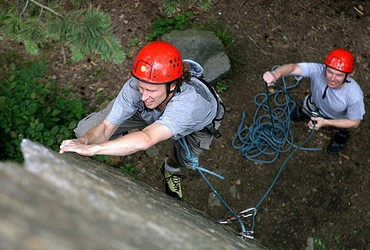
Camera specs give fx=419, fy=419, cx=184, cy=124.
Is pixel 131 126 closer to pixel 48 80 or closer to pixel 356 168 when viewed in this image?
pixel 48 80

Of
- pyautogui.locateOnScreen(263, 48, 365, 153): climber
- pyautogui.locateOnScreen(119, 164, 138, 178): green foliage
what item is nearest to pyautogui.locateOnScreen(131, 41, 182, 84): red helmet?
pyautogui.locateOnScreen(263, 48, 365, 153): climber

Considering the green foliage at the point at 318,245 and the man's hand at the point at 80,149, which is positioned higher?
the man's hand at the point at 80,149

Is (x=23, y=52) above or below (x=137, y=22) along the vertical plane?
below

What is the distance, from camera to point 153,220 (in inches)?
56.7

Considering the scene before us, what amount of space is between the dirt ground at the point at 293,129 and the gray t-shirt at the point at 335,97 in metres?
0.80

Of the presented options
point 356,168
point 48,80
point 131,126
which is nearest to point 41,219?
point 131,126

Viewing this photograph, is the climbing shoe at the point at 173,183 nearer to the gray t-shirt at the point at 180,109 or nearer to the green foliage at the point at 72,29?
the gray t-shirt at the point at 180,109

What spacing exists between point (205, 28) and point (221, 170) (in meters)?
1.95

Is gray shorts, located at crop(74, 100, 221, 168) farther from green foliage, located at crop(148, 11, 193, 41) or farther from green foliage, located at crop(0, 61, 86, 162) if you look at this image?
green foliage, located at crop(148, 11, 193, 41)

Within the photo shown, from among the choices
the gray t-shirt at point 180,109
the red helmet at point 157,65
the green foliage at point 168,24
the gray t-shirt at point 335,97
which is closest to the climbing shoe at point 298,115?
the gray t-shirt at point 335,97

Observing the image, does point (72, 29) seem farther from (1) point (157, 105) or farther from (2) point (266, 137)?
(2) point (266, 137)

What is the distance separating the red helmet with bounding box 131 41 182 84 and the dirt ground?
2.18 metres

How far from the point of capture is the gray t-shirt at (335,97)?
4195mm

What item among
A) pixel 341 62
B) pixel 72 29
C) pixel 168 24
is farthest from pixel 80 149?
pixel 168 24
